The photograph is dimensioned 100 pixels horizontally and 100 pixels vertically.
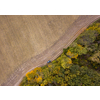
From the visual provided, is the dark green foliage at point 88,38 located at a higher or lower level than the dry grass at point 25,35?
lower

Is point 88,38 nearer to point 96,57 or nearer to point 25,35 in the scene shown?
point 96,57

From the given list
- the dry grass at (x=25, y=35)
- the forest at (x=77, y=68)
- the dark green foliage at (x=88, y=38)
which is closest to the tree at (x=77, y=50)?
the forest at (x=77, y=68)

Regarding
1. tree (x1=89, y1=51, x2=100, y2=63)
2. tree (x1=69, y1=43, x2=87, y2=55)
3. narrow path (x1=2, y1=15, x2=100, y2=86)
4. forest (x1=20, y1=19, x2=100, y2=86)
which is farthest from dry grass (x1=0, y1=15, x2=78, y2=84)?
tree (x1=89, y1=51, x2=100, y2=63)

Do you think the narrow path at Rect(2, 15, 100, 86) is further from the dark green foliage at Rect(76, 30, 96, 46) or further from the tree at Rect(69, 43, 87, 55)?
the tree at Rect(69, 43, 87, 55)

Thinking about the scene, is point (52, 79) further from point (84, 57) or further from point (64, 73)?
point (84, 57)

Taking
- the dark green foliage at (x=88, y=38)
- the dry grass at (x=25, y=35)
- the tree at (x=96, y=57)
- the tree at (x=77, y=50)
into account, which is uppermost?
the dry grass at (x=25, y=35)

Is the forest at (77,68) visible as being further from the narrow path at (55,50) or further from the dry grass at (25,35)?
the dry grass at (25,35)
